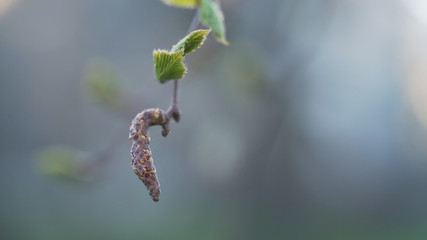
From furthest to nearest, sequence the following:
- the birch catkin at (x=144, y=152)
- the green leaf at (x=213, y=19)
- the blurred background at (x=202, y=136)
Result: the blurred background at (x=202, y=136) < the green leaf at (x=213, y=19) < the birch catkin at (x=144, y=152)

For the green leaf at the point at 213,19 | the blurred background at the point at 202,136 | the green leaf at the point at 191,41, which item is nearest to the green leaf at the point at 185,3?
the green leaf at the point at 213,19

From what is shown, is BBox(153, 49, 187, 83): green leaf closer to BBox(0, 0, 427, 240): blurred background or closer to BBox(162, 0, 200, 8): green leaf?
BBox(162, 0, 200, 8): green leaf

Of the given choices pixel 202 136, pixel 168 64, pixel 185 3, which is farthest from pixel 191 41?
pixel 202 136

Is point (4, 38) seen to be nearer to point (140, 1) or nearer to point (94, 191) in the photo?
point (140, 1)

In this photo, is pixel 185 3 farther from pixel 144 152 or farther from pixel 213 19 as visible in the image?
pixel 144 152

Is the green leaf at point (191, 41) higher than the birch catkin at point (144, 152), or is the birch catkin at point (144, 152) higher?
the green leaf at point (191, 41)

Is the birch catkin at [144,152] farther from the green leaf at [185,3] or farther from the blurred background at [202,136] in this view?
the blurred background at [202,136]

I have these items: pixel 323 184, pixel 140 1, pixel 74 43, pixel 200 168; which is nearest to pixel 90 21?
pixel 74 43

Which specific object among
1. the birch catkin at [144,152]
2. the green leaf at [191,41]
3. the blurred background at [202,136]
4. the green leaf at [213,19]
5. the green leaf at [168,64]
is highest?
the blurred background at [202,136]

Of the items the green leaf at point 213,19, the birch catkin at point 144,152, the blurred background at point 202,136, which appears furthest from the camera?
the blurred background at point 202,136
